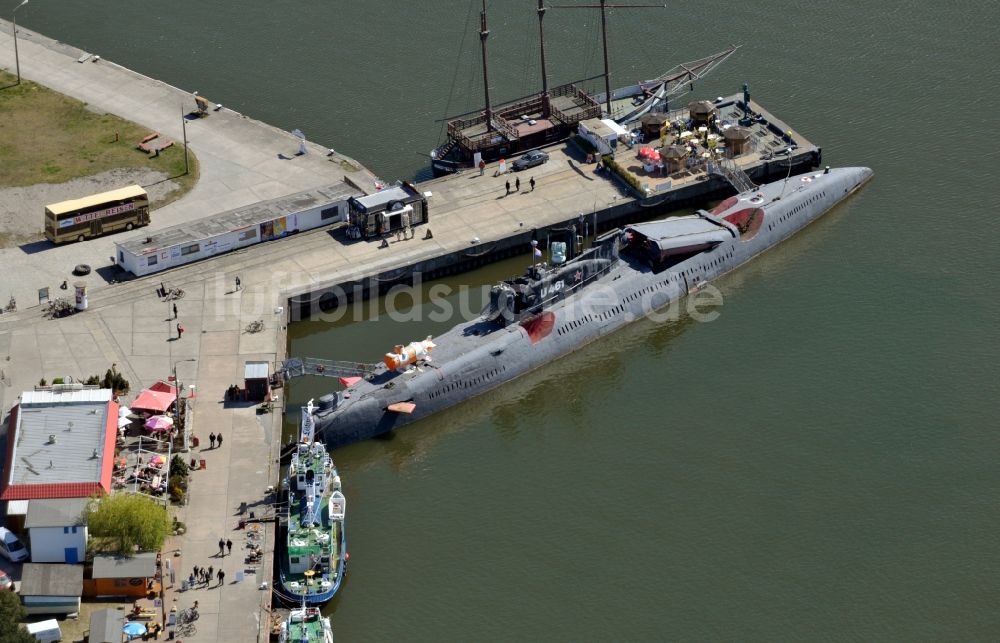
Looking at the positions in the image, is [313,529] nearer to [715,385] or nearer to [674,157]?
[715,385]

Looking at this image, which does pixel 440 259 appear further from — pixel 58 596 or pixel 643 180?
pixel 58 596

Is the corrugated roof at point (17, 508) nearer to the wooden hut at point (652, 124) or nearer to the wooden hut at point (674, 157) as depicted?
the wooden hut at point (674, 157)

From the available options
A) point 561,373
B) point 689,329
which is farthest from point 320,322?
point 689,329

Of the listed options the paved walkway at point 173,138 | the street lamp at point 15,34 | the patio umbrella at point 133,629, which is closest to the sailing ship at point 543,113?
the paved walkway at point 173,138

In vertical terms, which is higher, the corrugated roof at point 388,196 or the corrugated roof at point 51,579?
the corrugated roof at point 388,196

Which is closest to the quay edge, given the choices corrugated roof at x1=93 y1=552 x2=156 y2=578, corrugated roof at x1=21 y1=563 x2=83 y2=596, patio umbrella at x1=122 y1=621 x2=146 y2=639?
corrugated roof at x1=93 y1=552 x2=156 y2=578

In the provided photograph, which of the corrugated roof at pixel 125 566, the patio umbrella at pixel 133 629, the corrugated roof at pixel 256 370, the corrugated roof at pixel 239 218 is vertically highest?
the corrugated roof at pixel 239 218

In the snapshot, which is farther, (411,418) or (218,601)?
(411,418)

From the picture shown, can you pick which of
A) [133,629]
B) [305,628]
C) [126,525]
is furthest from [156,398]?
[305,628]
